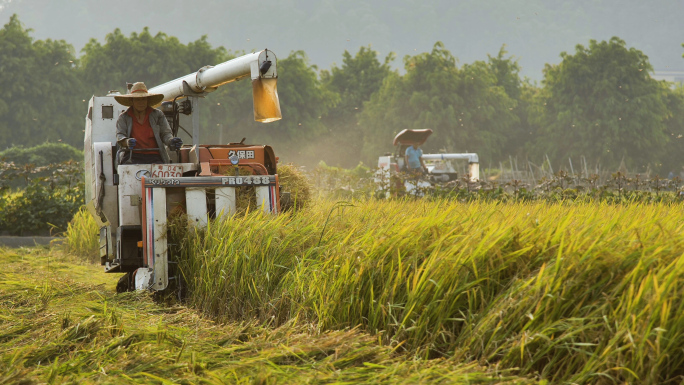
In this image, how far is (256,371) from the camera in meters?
3.78

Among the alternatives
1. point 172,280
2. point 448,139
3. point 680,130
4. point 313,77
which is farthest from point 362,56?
point 172,280

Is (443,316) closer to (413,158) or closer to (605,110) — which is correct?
(413,158)

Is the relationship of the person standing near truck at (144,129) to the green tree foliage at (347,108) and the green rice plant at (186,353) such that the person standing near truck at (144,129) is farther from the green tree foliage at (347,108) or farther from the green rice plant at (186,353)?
the green tree foliage at (347,108)

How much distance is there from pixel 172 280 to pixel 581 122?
116ft

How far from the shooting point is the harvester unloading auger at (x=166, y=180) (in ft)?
20.7

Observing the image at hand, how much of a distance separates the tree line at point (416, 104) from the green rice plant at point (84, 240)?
2976 centimetres

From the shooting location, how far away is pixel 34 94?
40062 mm

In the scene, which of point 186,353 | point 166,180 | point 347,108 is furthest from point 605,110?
point 186,353

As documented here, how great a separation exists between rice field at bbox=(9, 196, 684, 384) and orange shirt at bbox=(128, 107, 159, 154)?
2.24 m

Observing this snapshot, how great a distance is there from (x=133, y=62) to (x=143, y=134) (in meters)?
37.0

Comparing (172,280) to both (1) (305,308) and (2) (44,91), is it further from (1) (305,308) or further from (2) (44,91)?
(2) (44,91)

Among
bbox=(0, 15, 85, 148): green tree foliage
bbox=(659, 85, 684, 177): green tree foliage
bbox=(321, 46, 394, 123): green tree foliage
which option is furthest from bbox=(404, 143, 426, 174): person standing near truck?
bbox=(321, 46, 394, 123): green tree foliage

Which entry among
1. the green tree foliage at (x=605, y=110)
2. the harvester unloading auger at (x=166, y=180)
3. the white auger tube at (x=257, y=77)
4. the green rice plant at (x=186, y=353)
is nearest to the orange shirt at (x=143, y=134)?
the harvester unloading auger at (x=166, y=180)

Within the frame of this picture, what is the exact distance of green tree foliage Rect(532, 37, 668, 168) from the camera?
3759 cm
